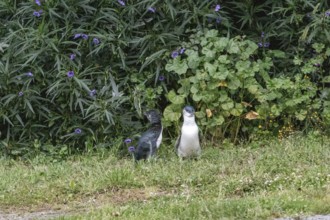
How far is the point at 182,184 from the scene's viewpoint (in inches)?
264

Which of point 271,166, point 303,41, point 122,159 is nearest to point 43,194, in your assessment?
point 122,159

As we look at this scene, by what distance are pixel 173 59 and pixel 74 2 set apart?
4.29ft

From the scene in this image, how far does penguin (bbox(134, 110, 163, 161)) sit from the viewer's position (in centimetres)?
747

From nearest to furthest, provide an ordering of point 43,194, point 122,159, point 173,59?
point 43,194
point 122,159
point 173,59

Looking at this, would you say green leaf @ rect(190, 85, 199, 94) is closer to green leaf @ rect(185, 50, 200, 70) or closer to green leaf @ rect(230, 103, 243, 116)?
green leaf @ rect(185, 50, 200, 70)

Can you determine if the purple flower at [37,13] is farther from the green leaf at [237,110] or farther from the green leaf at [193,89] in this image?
the green leaf at [237,110]

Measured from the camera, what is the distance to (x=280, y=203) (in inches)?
223

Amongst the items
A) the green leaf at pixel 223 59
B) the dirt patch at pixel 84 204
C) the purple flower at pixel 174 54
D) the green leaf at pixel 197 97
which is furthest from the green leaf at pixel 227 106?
the dirt patch at pixel 84 204

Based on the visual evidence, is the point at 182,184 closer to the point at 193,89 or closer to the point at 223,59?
the point at 193,89

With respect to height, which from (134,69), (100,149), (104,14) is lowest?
(100,149)

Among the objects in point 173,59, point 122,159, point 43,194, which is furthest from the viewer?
point 173,59

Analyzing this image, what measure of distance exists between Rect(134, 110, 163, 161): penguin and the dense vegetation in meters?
0.65

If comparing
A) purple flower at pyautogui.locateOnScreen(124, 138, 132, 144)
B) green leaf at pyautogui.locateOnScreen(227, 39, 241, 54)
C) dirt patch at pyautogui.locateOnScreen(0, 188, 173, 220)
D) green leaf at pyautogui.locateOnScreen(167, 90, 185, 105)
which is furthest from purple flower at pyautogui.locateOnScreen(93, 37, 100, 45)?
dirt patch at pyautogui.locateOnScreen(0, 188, 173, 220)

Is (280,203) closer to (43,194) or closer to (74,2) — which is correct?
(43,194)
